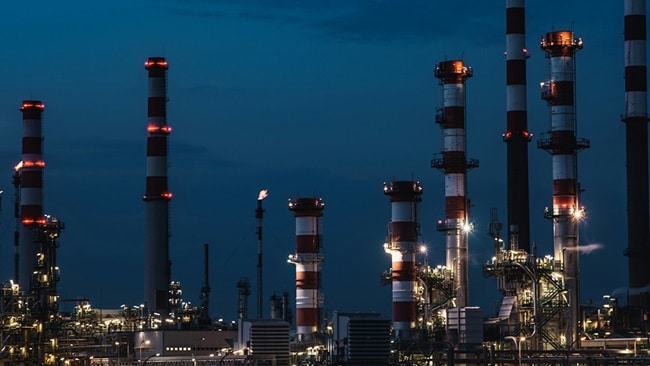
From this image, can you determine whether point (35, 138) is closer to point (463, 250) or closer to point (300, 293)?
point (300, 293)

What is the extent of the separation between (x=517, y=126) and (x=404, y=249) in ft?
26.2

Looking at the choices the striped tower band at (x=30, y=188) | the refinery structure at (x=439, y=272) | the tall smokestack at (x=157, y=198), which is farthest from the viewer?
the striped tower band at (x=30, y=188)

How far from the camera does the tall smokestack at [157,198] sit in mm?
80000

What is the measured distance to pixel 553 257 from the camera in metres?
70.2

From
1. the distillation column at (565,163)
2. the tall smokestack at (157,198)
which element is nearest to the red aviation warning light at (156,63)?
the tall smokestack at (157,198)

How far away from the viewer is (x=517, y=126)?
7450cm

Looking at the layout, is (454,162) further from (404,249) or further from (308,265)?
(308,265)

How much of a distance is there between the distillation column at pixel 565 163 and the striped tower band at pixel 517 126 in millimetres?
2339

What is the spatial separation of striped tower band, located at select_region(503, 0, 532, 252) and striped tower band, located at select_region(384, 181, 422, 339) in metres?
4.79

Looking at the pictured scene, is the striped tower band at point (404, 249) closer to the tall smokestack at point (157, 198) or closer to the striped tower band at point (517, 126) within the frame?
the striped tower band at point (517, 126)

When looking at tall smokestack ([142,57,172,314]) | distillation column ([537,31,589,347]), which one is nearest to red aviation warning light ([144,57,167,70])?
tall smokestack ([142,57,172,314])

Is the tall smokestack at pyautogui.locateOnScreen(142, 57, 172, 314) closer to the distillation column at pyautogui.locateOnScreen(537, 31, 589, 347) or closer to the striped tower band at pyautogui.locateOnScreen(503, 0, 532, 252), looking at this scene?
the striped tower band at pyautogui.locateOnScreen(503, 0, 532, 252)

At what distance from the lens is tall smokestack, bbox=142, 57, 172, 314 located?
262ft

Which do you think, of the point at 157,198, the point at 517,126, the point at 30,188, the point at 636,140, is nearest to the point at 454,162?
the point at 517,126
